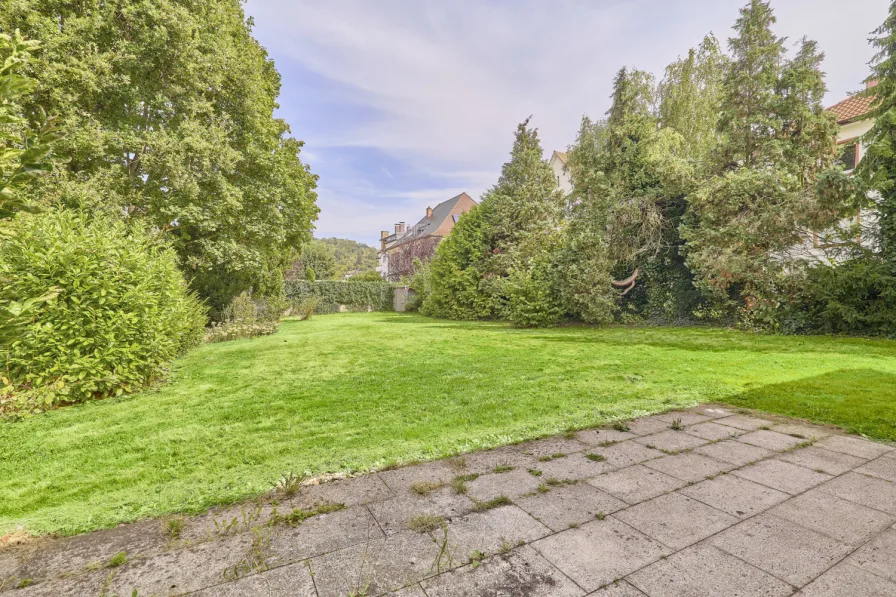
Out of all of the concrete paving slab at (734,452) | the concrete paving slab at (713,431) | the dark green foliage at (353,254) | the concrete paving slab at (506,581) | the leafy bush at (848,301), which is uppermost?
the dark green foliage at (353,254)

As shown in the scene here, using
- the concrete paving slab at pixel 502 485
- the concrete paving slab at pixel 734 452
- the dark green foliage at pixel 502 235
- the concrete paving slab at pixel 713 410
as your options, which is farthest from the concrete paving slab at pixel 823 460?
the dark green foliage at pixel 502 235

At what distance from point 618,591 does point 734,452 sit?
188 cm

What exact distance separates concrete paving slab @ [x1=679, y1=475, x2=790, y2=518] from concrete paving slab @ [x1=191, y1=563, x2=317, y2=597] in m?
1.92

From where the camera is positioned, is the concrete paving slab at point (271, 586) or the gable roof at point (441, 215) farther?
the gable roof at point (441, 215)

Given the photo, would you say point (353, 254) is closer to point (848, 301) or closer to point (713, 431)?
point (848, 301)

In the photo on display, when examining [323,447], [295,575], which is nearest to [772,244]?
[323,447]

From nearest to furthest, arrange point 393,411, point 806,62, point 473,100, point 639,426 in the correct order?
point 639,426
point 393,411
point 806,62
point 473,100

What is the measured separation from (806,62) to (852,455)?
1356 cm

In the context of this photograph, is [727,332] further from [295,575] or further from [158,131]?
[158,131]

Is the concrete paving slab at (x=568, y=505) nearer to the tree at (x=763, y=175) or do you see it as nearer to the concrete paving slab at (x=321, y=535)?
the concrete paving slab at (x=321, y=535)

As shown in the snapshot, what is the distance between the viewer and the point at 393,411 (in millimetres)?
A: 3971

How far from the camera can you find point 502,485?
89.6 inches

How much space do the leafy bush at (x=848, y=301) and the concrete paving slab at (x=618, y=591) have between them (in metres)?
10.2

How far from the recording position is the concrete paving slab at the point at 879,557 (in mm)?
1530
